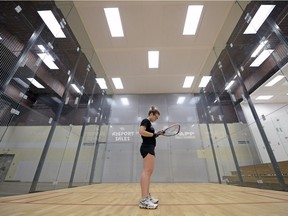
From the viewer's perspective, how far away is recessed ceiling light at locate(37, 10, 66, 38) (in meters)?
3.43

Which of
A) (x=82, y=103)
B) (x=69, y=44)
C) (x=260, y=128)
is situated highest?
(x=69, y=44)

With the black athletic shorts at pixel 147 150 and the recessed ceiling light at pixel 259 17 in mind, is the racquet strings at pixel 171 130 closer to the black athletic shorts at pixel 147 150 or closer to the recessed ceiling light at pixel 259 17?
the black athletic shorts at pixel 147 150

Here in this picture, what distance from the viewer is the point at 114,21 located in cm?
415

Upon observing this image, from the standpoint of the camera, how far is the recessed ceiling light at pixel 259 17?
124 inches

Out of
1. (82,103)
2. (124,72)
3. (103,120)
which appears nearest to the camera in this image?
(82,103)

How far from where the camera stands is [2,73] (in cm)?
229

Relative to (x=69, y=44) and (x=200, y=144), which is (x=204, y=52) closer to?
(x=200, y=144)

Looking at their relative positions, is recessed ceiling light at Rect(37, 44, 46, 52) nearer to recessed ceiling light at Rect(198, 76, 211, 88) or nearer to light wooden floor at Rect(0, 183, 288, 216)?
light wooden floor at Rect(0, 183, 288, 216)

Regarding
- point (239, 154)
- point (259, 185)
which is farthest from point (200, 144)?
point (259, 185)

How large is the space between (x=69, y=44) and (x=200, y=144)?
5.47 metres

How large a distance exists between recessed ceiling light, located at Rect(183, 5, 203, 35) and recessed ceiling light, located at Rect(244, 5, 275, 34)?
1.13m

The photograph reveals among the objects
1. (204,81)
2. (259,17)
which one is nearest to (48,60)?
(259,17)

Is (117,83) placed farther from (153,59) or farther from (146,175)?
(146,175)

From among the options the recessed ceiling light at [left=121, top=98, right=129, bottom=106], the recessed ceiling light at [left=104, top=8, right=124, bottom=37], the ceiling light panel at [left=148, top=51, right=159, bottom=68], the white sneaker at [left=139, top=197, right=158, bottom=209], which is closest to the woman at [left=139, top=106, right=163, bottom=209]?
the white sneaker at [left=139, top=197, right=158, bottom=209]
